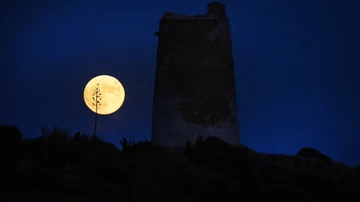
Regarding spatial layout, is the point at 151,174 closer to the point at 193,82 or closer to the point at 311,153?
the point at 193,82

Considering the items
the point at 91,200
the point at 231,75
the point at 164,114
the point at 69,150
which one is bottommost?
Result: the point at 91,200

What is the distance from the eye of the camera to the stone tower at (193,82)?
73.1ft

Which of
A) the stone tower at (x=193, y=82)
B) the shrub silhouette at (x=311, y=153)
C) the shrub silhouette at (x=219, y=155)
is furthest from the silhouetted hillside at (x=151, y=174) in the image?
the stone tower at (x=193, y=82)

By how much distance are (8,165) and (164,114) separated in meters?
12.0

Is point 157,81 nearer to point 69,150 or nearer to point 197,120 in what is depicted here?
point 197,120

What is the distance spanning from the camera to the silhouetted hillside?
11.4m

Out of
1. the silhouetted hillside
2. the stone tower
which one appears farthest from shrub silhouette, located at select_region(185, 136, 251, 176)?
the stone tower

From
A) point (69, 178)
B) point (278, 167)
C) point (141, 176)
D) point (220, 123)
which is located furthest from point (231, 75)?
point (69, 178)

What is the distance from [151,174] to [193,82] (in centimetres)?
923

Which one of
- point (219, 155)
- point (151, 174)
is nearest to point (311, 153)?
point (219, 155)

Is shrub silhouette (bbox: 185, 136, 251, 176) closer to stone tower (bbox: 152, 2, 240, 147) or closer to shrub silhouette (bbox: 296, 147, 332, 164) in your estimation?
stone tower (bbox: 152, 2, 240, 147)

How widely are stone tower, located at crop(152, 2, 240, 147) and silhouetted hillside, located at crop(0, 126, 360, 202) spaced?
430 cm

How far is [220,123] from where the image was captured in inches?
879

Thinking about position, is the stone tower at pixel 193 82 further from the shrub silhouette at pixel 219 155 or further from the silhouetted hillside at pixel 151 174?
the shrub silhouette at pixel 219 155
